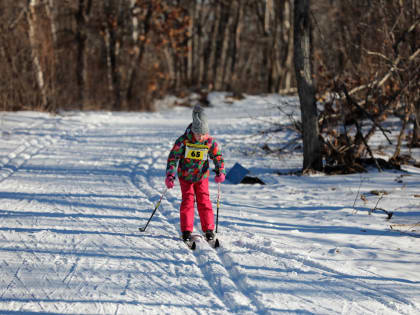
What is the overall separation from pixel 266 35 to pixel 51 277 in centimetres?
2268

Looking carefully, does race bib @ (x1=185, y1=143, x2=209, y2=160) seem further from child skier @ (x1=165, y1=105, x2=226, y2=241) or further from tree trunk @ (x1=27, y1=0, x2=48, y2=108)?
tree trunk @ (x1=27, y1=0, x2=48, y2=108)

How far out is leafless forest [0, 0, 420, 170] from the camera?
817 centimetres

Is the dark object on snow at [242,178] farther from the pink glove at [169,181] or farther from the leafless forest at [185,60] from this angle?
the pink glove at [169,181]

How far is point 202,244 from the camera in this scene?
4844mm

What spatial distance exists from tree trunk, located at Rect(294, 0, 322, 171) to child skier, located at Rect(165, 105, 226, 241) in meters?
3.34

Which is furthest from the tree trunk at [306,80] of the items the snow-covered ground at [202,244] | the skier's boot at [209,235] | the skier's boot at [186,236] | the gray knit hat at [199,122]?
the skier's boot at [186,236]

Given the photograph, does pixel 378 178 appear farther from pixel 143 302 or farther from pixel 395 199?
pixel 143 302

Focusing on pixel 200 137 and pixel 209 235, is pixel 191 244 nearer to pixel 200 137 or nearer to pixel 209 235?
pixel 209 235

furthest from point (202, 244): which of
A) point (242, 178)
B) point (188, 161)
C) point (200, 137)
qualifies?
point (242, 178)

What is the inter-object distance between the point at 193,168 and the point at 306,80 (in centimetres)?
378

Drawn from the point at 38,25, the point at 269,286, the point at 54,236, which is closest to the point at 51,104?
the point at 38,25

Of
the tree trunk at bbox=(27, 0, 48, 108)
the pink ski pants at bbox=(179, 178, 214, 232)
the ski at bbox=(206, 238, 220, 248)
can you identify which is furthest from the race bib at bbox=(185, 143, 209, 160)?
the tree trunk at bbox=(27, 0, 48, 108)

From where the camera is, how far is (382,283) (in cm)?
391

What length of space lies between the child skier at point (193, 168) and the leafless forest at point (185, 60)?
3704mm
